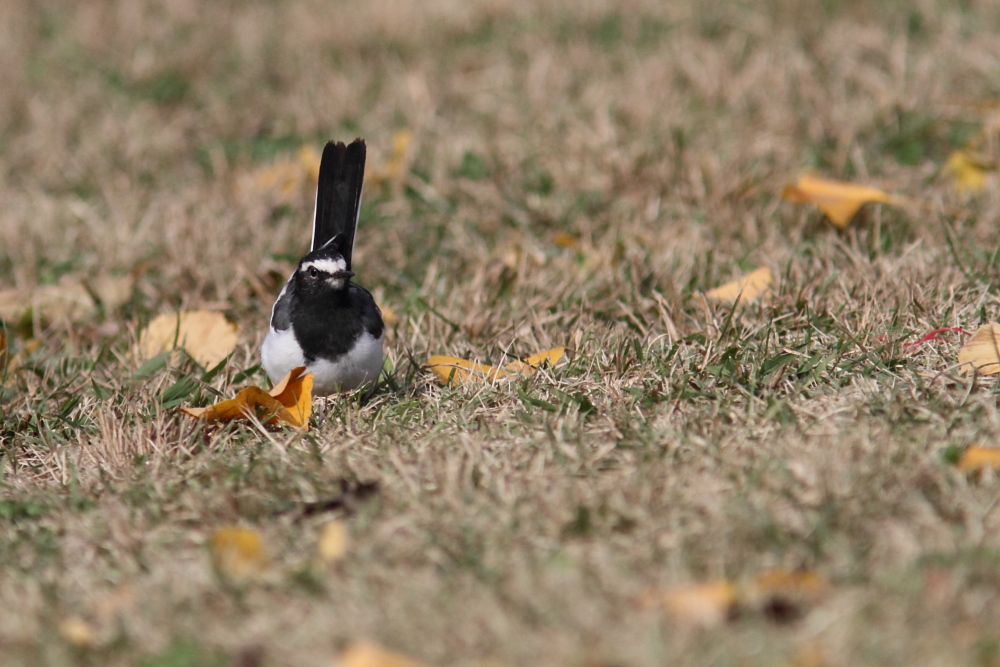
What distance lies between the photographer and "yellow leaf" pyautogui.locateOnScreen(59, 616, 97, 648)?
91.4 inches

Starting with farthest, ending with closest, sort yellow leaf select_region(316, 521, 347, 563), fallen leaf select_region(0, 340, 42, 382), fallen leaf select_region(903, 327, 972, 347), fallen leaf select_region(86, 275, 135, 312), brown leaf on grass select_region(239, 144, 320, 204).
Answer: brown leaf on grass select_region(239, 144, 320, 204) < fallen leaf select_region(86, 275, 135, 312) < fallen leaf select_region(0, 340, 42, 382) < fallen leaf select_region(903, 327, 972, 347) < yellow leaf select_region(316, 521, 347, 563)

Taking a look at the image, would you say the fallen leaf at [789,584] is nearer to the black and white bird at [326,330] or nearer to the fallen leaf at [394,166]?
the black and white bird at [326,330]

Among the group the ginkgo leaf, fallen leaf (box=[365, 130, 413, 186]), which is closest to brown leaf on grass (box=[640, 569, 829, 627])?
the ginkgo leaf

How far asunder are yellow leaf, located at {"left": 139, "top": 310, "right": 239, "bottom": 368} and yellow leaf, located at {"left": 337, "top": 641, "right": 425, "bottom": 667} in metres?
2.28

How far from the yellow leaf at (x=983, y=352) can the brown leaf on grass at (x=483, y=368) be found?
1193 mm

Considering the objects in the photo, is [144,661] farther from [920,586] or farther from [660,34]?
[660,34]

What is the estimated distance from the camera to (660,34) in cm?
716

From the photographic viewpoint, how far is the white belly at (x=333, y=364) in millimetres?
3699

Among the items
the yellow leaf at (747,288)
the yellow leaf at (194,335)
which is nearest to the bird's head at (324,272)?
the yellow leaf at (194,335)

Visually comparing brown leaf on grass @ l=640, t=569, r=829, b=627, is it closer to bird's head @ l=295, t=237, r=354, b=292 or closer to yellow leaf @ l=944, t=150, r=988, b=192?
bird's head @ l=295, t=237, r=354, b=292

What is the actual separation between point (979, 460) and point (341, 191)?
2584 millimetres

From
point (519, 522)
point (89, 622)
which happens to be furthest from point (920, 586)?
point (89, 622)

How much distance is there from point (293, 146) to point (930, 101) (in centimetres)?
336

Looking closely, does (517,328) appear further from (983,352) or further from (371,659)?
(371,659)
